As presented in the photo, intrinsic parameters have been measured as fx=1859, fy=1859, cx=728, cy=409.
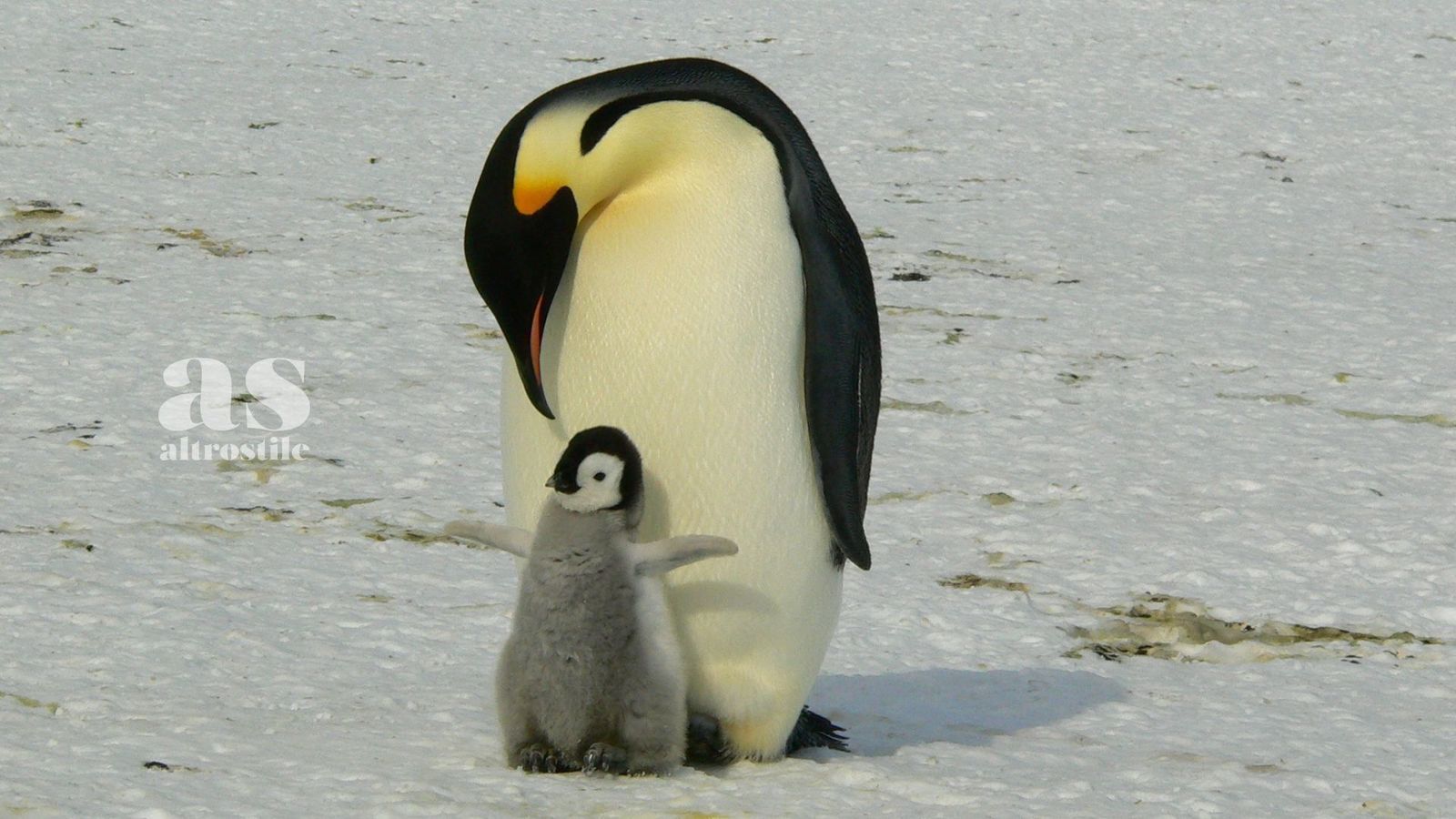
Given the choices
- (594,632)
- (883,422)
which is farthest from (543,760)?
(883,422)

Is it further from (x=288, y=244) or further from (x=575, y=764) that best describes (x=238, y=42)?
(x=575, y=764)

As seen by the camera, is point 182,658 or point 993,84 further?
point 993,84

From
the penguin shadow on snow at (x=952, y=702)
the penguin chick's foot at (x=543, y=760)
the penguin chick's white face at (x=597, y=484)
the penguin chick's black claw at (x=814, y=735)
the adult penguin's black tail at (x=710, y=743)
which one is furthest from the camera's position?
the penguin shadow on snow at (x=952, y=702)

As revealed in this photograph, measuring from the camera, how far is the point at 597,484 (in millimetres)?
2691

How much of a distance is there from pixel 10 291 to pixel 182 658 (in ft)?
10.1

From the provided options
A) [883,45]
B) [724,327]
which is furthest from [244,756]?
[883,45]

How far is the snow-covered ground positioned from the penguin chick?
8 cm

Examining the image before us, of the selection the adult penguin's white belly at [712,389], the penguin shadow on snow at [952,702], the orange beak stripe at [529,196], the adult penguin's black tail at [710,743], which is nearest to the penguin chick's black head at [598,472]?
the adult penguin's white belly at [712,389]

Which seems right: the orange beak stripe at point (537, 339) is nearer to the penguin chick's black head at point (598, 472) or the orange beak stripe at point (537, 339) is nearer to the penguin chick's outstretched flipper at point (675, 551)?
the penguin chick's black head at point (598, 472)

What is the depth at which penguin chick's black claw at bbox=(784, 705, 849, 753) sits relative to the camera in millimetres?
3146

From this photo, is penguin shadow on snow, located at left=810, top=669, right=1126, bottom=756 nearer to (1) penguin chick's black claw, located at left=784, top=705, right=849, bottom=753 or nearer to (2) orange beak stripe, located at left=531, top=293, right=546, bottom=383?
(1) penguin chick's black claw, located at left=784, top=705, right=849, bottom=753

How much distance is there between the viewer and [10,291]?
19.8ft

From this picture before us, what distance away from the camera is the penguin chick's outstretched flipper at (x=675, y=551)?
272 cm

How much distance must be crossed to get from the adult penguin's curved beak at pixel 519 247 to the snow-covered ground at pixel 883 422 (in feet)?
2.14
